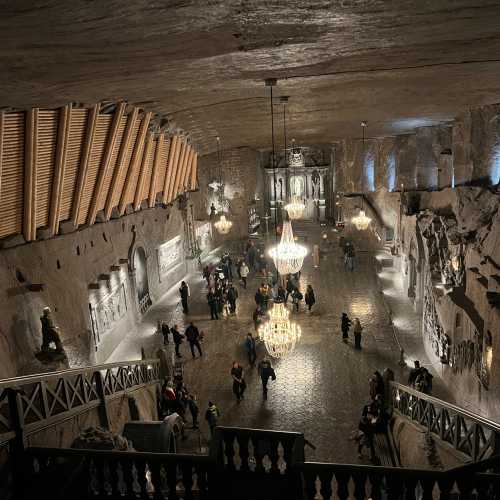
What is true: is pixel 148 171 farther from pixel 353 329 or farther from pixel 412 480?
pixel 412 480

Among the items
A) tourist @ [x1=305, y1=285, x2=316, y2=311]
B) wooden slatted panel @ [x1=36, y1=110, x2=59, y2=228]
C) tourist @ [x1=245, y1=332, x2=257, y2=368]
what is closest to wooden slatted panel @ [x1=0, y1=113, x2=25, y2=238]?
wooden slatted panel @ [x1=36, y1=110, x2=59, y2=228]

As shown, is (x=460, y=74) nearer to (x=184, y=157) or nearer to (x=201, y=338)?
(x=201, y=338)

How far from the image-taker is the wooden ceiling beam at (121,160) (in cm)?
982

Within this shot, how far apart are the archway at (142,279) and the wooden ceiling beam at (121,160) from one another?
12.9 feet

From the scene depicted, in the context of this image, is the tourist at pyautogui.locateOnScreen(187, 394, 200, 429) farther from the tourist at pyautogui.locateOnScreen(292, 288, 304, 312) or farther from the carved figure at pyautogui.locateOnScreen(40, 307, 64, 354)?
the tourist at pyautogui.locateOnScreen(292, 288, 304, 312)

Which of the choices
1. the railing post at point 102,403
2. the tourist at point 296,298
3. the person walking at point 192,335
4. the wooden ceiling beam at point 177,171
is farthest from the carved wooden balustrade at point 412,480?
the wooden ceiling beam at point 177,171

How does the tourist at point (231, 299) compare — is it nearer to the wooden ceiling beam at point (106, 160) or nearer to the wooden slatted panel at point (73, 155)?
the wooden ceiling beam at point (106, 160)

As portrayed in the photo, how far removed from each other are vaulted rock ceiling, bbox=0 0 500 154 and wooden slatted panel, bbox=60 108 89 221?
0.76m

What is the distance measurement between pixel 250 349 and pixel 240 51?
26.5 feet

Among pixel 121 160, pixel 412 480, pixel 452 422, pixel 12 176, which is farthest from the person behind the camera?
pixel 121 160

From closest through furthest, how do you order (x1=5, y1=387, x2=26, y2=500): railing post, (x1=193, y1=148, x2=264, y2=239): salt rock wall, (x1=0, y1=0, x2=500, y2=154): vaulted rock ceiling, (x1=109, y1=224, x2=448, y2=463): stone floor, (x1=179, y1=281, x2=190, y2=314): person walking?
(x1=0, y1=0, x2=500, y2=154): vaulted rock ceiling → (x1=5, y1=387, x2=26, y2=500): railing post → (x1=109, y1=224, x2=448, y2=463): stone floor → (x1=179, y1=281, x2=190, y2=314): person walking → (x1=193, y1=148, x2=264, y2=239): salt rock wall

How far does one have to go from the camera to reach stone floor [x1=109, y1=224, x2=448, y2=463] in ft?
30.8

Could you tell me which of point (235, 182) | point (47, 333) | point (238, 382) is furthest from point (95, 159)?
point (235, 182)

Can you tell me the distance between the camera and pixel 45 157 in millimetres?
7957
